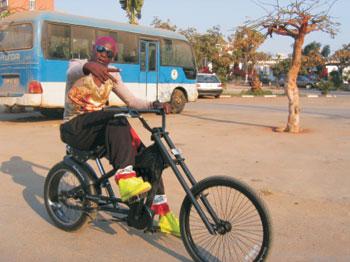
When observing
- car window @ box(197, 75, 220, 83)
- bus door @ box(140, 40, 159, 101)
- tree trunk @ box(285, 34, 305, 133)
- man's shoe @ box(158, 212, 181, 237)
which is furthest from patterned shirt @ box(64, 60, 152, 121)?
car window @ box(197, 75, 220, 83)

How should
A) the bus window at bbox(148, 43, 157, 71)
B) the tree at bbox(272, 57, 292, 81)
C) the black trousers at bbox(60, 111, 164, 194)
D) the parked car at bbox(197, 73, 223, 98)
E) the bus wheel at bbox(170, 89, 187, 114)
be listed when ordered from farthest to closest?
the tree at bbox(272, 57, 292, 81) → the parked car at bbox(197, 73, 223, 98) → the bus wheel at bbox(170, 89, 187, 114) → the bus window at bbox(148, 43, 157, 71) → the black trousers at bbox(60, 111, 164, 194)

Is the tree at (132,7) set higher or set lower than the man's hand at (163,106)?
higher

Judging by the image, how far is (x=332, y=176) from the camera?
7.27m

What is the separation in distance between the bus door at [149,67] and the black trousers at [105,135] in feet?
40.7

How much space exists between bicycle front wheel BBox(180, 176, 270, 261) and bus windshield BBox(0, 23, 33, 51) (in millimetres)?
11042

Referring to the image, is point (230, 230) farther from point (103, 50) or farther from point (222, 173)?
point (222, 173)

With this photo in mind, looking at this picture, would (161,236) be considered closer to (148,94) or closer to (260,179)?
(260,179)

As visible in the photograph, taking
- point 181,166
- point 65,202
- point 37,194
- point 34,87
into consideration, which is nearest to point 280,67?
point 34,87

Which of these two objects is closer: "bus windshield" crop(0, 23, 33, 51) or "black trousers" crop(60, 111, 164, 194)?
"black trousers" crop(60, 111, 164, 194)

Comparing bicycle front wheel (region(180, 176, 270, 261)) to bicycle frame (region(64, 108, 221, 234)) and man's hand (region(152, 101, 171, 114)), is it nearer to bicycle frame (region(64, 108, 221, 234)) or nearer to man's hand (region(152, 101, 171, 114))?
bicycle frame (region(64, 108, 221, 234))

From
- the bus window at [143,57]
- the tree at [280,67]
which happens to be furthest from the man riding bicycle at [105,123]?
the tree at [280,67]

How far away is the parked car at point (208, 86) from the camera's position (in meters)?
29.3

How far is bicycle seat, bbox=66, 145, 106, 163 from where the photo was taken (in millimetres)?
4453

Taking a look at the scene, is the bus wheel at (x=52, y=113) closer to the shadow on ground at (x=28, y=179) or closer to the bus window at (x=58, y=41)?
the bus window at (x=58, y=41)
